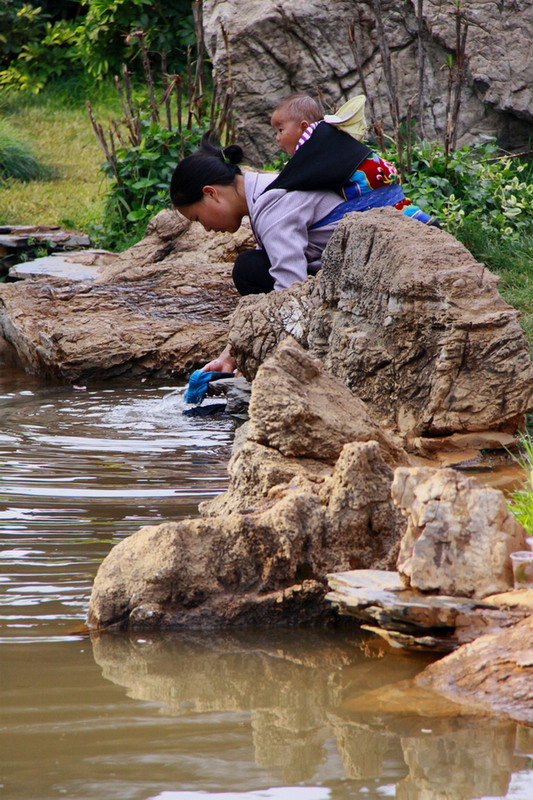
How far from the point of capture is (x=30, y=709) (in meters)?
1.91

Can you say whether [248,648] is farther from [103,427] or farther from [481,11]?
[481,11]

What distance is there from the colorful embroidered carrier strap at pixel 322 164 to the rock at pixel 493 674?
3.25 meters

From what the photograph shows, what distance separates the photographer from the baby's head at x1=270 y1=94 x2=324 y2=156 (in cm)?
562

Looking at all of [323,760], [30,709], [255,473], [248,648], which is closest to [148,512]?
[255,473]

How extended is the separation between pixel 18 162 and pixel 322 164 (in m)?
7.84

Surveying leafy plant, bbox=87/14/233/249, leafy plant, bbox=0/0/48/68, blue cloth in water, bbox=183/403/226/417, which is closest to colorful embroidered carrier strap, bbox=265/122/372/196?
blue cloth in water, bbox=183/403/226/417

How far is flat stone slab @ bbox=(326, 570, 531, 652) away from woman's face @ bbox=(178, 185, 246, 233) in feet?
10.6

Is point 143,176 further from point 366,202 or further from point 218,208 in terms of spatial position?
point 366,202

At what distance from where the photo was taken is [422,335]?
150 inches

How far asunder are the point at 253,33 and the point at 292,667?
8.80 meters

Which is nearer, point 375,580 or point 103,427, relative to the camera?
point 375,580

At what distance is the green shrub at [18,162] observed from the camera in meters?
11.6

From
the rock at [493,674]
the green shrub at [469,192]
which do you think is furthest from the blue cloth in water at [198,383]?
the rock at [493,674]

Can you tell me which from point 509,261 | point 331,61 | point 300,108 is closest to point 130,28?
point 331,61
